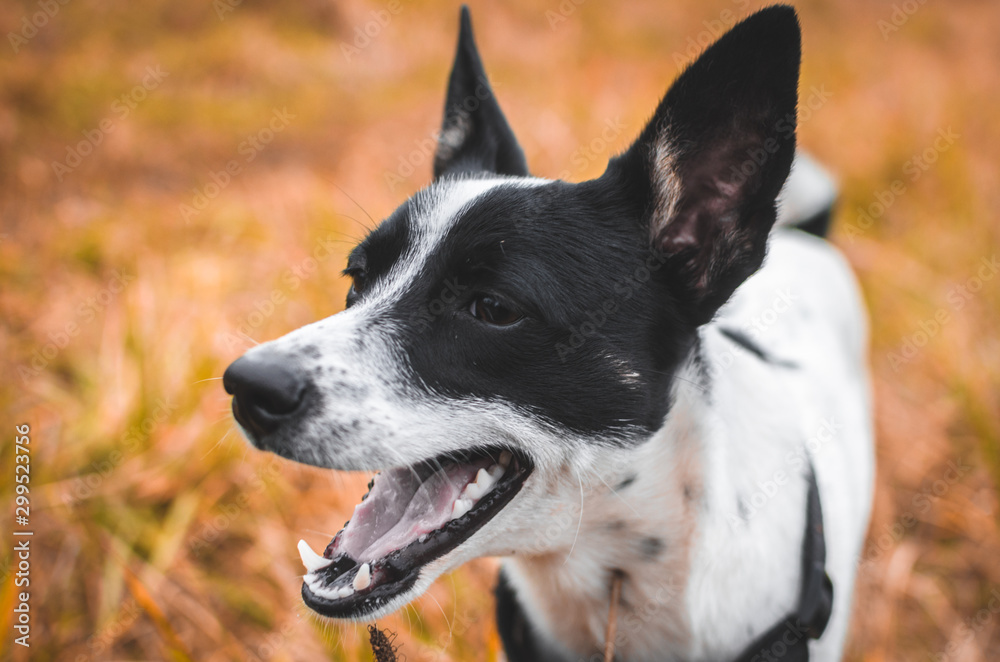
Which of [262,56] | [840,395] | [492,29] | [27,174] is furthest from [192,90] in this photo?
[840,395]

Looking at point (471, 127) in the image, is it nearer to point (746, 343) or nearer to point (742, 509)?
point (746, 343)

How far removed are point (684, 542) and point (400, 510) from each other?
70 centimetres

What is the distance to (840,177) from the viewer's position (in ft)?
19.4

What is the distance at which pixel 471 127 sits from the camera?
195 centimetres

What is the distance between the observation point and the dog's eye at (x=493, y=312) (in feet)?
4.37

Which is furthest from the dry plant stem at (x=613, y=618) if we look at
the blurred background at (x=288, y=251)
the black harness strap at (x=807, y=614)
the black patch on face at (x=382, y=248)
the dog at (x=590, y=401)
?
the black patch on face at (x=382, y=248)

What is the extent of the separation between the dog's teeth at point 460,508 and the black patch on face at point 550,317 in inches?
9.5

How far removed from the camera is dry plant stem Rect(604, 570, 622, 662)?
4.87ft

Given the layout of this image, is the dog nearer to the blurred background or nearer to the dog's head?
the dog's head

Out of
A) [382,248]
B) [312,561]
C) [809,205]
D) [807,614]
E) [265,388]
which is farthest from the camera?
[809,205]

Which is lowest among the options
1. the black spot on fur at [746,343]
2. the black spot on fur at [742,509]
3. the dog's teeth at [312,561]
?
the dog's teeth at [312,561]

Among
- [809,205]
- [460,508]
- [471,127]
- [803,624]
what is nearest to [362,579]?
[460,508]

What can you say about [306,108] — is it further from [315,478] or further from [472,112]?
[472,112]

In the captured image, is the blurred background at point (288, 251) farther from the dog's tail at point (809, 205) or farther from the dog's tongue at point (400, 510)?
the dog's tail at point (809, 205)
